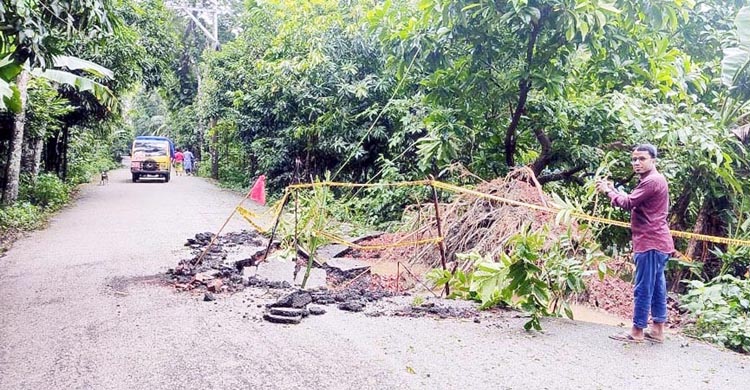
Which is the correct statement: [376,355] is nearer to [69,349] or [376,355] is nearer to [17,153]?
[69,349]

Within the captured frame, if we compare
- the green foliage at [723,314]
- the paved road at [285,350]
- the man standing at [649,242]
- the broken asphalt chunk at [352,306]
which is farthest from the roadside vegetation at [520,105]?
the broken asphalt chunk at [352,306]

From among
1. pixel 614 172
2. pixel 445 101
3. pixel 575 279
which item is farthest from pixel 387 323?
pixel 614 172

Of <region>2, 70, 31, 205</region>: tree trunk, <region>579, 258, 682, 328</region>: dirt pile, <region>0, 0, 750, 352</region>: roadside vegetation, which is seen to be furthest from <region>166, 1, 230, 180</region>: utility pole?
<region>579, 258, 682, 328</region>: dirt pile

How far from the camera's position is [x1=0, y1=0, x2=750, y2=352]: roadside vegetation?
17.3ft

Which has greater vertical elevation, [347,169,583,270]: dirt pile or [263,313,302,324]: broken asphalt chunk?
[347,169,583,270]: dirt pile

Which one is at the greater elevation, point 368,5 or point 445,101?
point 368,5

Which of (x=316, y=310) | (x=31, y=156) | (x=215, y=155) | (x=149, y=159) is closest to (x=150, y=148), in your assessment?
(x=149, y=159)

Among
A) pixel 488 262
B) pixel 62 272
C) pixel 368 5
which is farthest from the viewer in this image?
pixel 368 5

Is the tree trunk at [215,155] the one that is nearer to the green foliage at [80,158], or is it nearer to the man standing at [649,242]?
the green foliage at [80,158]

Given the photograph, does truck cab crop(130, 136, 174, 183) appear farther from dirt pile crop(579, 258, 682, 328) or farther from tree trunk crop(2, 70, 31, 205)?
dirt pile crop(579, 258, 682, 328)

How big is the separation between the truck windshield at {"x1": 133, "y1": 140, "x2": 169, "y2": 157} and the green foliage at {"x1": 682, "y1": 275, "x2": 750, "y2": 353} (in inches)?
908

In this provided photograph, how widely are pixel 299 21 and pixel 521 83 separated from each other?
31.3 feet

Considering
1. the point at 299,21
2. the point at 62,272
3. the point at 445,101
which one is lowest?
the point at 62,272

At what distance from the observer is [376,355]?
13.2 feet
